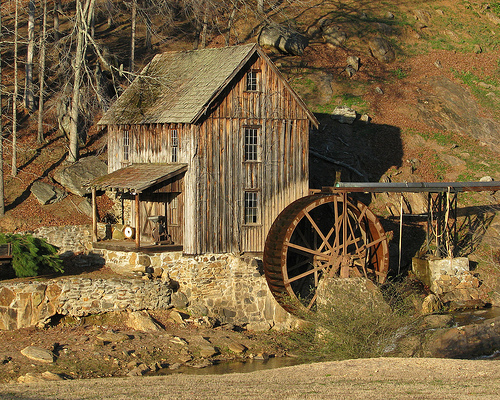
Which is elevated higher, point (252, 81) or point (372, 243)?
point (252, 81)

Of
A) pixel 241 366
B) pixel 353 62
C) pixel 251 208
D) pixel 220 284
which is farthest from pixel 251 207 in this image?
pixel 353 62

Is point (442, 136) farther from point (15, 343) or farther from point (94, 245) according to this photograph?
point (15, 343)

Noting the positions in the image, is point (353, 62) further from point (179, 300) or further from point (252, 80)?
point (179, 300)

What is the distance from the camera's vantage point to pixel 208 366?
65.0 ft

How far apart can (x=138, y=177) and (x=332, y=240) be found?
8.58 meters

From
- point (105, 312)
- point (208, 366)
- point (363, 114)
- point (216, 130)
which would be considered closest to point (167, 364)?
point (208, 366)

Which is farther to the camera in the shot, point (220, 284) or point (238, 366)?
point (220, 284)

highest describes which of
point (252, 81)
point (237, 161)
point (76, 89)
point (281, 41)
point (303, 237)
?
point (281, 41)

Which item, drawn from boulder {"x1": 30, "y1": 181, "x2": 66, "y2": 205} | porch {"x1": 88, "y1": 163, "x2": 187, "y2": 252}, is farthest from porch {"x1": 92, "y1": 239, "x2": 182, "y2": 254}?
boulder {"x1": 30, "y1": 181, "x2": 66, "y2": 205}

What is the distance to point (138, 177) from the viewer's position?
23.7 m

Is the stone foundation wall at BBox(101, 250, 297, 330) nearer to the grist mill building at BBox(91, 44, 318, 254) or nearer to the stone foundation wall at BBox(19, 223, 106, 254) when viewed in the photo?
the grist mill building at BBox(91, 44, 318, 254)

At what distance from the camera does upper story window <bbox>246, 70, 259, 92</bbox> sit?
2403 cm

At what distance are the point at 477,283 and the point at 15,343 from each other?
1778 cm

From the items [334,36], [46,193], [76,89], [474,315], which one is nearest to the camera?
[474,315]
